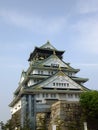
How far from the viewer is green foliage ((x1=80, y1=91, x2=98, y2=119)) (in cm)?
2843

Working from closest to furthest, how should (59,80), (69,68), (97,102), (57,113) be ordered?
(97,102)
(57,113)
(59,80)
(69,68)

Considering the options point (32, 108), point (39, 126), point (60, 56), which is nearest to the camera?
point (39, 126)

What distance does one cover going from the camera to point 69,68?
4359cm

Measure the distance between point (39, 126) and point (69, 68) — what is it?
13.3 meters

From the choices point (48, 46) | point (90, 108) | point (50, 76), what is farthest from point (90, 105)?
point (48, 46)

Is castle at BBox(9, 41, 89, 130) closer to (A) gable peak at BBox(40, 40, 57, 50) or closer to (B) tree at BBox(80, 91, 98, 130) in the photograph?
(A) gable peak at BBox(40, 40, 57, 50)

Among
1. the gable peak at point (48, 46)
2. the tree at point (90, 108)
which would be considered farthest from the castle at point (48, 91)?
the tree at point (90, 108)

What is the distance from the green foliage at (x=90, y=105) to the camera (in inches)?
1119

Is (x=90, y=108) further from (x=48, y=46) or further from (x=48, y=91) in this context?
(x=48, y=46)

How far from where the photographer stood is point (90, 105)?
94.0 feet

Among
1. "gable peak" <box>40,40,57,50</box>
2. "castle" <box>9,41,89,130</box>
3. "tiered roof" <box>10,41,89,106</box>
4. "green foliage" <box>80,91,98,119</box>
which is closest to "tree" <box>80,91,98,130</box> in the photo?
"green foliage" <box>80,91,98,119</box>

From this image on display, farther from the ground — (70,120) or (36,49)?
(36,49)

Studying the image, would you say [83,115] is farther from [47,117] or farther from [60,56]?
[60,56]

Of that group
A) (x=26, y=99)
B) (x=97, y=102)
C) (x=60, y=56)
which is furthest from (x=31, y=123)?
(x=60, y=56)
